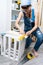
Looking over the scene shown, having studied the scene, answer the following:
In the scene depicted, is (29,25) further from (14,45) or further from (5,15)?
(5,15)

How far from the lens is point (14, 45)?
2344 millimetres

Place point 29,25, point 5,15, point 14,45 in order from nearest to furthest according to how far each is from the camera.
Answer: point 14,45 → point 29,25 → point 5,15

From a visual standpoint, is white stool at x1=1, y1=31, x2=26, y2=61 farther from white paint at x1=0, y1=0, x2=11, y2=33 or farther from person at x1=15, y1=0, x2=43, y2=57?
white paint at x1=0, y1=0, x2=11, y2=33

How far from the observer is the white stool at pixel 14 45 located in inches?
90.5

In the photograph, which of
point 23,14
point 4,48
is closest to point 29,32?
point 23,14

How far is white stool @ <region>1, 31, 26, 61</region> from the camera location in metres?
2.30

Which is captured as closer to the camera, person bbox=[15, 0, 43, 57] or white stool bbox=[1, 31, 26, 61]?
white stool bbox=[1, 31, 26, 61]

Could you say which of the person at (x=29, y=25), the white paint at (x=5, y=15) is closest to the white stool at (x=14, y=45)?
the person at (x=29, y=25)

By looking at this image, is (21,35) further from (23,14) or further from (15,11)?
(15,11)

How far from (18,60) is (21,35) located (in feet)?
1.32

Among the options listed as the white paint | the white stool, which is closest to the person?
the white stool

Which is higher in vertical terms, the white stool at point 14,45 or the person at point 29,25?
the person at point 29,25

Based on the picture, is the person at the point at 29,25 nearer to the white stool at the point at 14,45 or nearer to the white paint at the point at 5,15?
the white stool at the point at 14,45

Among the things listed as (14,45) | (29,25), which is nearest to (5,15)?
(29,25)
